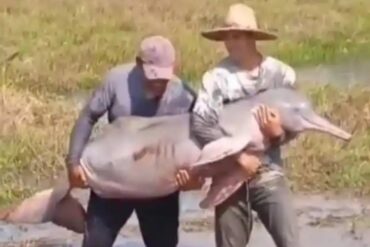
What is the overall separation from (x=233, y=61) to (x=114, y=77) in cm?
61

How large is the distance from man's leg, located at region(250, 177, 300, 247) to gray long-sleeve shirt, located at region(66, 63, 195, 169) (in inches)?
22.2

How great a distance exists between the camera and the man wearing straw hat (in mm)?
5918

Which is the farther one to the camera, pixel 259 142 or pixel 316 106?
pixel 316 106

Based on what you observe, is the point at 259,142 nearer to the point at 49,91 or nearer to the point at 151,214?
the point at 151,214

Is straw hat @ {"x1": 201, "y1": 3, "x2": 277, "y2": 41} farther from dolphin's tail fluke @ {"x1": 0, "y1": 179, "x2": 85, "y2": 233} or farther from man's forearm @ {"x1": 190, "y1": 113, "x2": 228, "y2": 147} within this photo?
dolphin's tail fluke @ {"x1": 0, "y1": 179, "x2": 85, "y2": 233}

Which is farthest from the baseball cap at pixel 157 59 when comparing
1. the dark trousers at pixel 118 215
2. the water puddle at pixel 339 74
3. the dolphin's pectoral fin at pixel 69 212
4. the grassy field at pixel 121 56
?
the water puddle at pixel 339 74

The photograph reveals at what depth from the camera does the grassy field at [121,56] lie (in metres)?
9.15

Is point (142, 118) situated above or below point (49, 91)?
above

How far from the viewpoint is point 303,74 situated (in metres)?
13.9

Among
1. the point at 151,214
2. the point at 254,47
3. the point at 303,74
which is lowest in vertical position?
the point at 303,74

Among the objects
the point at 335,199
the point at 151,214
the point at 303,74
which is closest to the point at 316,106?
the point at 335,199

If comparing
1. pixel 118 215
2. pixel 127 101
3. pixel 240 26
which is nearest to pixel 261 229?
pixel 118 215

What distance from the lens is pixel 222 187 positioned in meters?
5.97

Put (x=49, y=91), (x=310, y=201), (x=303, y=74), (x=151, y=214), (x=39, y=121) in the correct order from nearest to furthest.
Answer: (x=151, y=214)
(x=310, y=201)
(x=39, y=121)
(x=49, y=91)
(x=303, y=74)
